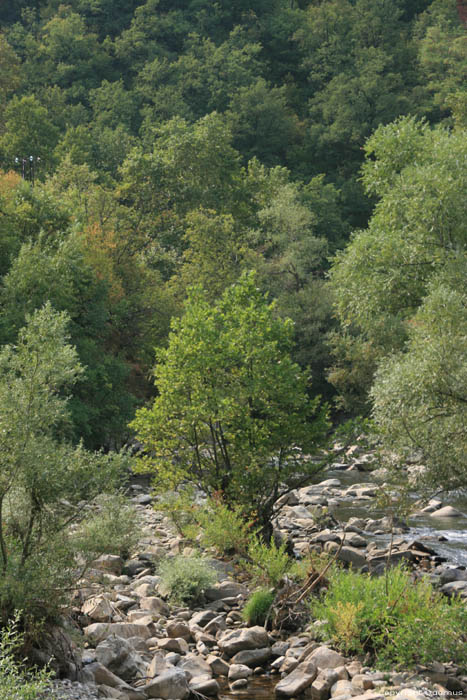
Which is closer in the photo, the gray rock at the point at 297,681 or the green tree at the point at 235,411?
the gray rock at the point at 297,681

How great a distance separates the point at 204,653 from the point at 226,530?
3.81 metres

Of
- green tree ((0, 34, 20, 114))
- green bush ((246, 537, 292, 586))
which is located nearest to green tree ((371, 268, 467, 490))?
green bush ((246, 537, 292, 586))

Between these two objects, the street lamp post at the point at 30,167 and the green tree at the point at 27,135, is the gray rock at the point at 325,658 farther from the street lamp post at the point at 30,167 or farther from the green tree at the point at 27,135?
the green tree at the point at 27,135

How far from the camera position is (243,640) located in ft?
36.0

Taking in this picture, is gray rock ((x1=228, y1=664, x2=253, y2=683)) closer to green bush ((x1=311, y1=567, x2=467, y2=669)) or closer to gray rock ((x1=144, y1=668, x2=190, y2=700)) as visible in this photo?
gray rock ((x1=144, y1=668, x2=190, y2=700))

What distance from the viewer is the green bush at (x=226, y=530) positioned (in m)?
14.5

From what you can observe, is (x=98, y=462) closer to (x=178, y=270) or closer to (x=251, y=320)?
(x=251, y=320)

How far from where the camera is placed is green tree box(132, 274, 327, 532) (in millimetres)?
15445

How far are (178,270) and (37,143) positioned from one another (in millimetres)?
15359

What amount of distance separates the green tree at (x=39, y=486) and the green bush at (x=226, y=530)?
4990mm

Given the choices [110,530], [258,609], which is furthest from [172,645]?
[110,530]

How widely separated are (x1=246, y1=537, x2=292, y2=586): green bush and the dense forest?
1.58 meters

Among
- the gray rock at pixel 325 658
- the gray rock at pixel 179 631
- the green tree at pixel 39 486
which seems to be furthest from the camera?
the gray rock at pixel 179 631

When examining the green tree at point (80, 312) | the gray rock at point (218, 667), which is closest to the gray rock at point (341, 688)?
the gray rock at point (218, 667)
